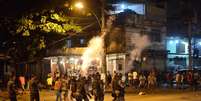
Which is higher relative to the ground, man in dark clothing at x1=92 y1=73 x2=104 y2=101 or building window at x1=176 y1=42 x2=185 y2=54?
building window at x1=176 y1=42 x2=185 y2=54

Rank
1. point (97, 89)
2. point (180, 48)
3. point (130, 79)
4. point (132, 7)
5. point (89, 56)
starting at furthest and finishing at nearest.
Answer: point (180, 48), point (132, 7), point (89, 56), point (130, 79), point (97, 89)

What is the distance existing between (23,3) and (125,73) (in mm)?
33890

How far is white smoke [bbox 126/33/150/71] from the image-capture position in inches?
1892

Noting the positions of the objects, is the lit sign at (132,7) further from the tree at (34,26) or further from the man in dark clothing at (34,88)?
the tree at (34,26)

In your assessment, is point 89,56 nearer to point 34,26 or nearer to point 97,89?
point 97,89

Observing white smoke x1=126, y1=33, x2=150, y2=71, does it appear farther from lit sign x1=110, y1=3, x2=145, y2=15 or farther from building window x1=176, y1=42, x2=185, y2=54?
building window x1=176, y1=42, x2=185, y2=54

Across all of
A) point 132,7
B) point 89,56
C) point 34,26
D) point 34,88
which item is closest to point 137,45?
point 89,56

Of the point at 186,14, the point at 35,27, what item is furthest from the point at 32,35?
the point at 186,14

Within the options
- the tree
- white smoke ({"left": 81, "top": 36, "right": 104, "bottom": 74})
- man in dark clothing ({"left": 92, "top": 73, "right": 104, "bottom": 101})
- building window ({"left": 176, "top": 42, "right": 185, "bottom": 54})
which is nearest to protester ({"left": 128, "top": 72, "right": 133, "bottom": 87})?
white smoke ({"left": 81, "top": 36, "right": 104, "bottom": 74})

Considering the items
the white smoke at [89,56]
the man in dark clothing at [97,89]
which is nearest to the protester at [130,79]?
the white smoke at [89,56]

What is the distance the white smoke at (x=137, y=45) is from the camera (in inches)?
1892

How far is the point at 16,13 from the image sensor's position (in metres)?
13.6

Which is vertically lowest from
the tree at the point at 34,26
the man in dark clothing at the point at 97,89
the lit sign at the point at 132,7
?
the man in dark clothing at the point at 97,89

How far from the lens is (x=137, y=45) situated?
161 ft
